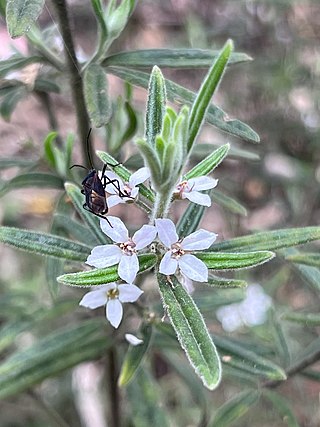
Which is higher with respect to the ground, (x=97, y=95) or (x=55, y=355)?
(x=97, y=95)

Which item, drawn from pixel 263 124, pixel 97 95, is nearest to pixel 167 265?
pixel 97 95

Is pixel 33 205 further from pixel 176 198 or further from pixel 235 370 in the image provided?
pixel 176 198

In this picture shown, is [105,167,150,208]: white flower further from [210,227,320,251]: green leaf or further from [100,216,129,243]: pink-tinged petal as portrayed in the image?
[210,227,320,251]: green leaf

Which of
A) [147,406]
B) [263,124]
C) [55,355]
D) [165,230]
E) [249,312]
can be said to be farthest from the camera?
[263,124]

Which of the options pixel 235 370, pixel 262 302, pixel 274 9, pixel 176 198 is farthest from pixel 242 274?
pixel 274 9

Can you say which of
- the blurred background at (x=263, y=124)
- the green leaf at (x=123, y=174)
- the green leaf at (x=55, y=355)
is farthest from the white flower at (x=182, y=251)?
the blurred background at (x=263, y=124)

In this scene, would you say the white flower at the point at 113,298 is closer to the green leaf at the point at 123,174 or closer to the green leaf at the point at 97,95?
the green leaf at the point at 123,174

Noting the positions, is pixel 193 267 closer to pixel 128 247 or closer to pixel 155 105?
pixel 128 247
